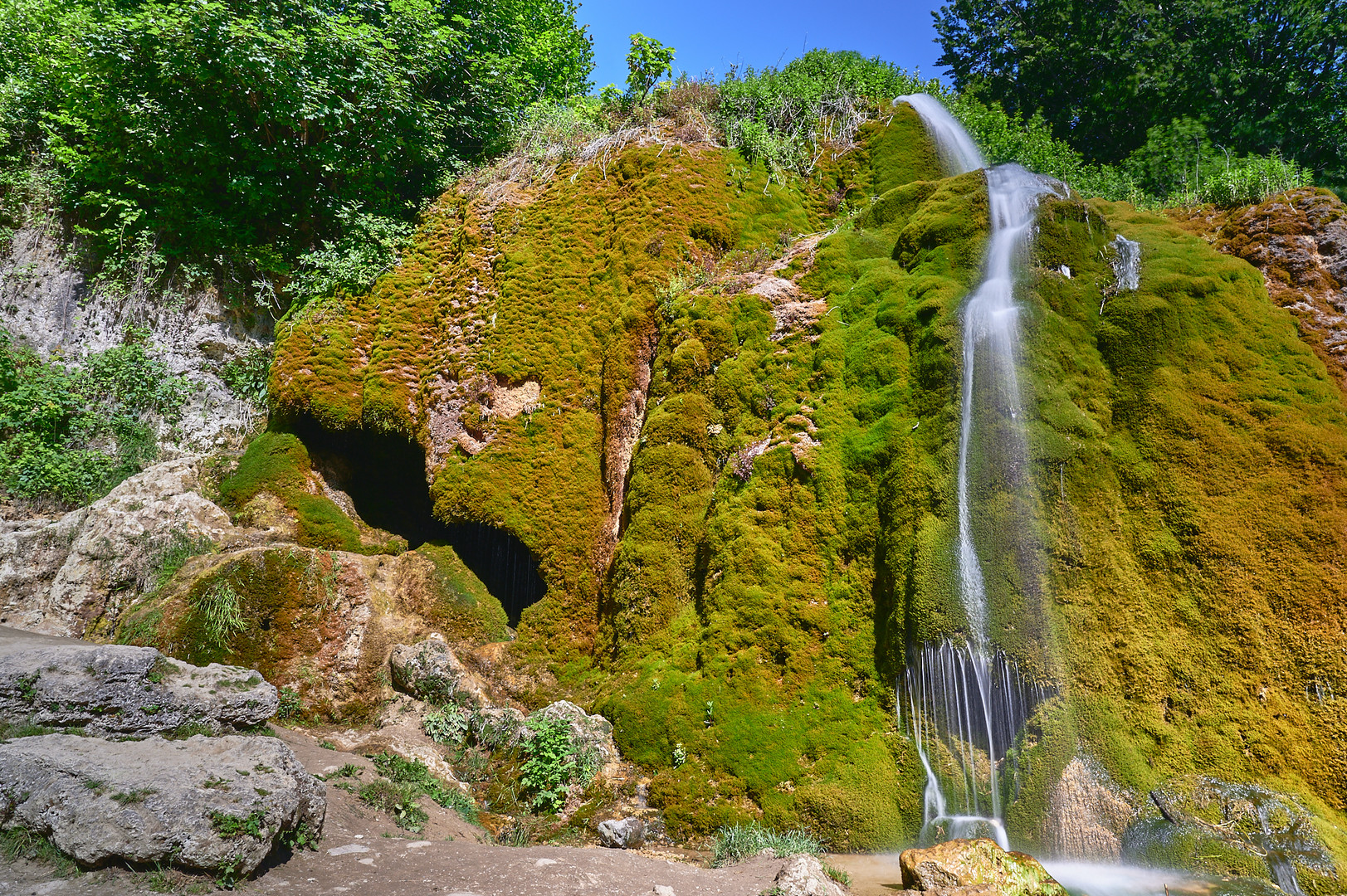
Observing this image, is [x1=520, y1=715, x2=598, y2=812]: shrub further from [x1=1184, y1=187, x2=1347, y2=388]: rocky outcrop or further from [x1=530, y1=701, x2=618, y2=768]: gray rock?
[x1=1184, y1=187, x2=1347, y2=388]: rocky outcrop

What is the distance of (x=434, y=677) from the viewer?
7.87 meters

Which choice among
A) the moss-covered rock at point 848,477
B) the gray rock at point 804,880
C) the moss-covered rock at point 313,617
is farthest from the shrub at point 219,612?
the gray rock at point 804,880

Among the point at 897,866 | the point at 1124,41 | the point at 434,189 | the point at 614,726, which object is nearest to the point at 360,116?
the point at 434,189

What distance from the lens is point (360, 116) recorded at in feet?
41.1

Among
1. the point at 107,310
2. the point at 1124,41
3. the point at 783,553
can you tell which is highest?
the point at 1124,41

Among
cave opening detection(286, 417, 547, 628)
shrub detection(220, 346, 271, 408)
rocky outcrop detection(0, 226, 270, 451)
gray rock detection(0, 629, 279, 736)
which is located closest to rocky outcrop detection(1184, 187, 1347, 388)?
cave opening detection(286, 417, 547, 628)

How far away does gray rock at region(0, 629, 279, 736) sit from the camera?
199 inches

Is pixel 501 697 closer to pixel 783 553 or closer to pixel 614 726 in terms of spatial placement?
pixel 614 726

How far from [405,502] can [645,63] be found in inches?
344

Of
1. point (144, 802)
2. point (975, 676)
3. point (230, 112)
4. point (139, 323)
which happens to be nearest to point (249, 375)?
point (139, 323)

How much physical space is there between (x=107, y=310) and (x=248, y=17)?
5435 millimetres

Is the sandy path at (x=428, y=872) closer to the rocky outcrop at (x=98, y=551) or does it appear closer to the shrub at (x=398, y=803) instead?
the shrub at (x=398, y=803)

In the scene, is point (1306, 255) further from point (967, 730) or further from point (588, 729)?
point (588, 729)

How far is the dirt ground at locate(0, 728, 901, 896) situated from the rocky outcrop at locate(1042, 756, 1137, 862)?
131cm
